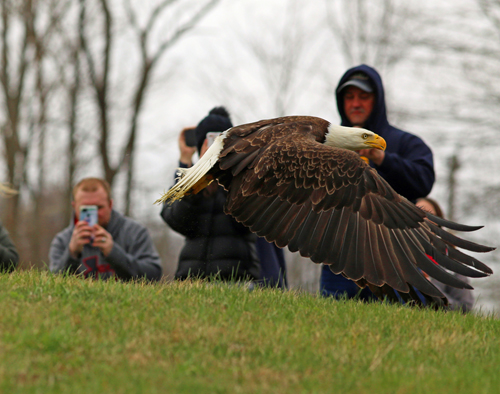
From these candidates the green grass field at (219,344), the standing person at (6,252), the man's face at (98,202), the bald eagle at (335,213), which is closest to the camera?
the green grass field at (219,344)

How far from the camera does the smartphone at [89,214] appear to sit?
21.6 ft

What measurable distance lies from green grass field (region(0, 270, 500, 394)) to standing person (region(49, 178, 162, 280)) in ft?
5.12

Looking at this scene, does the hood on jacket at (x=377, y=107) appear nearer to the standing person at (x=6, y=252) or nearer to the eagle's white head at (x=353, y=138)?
the eagle's white head at (x=353, y=138)

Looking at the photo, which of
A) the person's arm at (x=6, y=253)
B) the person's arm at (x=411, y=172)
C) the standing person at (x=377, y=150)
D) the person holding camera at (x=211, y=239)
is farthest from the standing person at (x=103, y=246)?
the person's arm at (x=411, y=172)

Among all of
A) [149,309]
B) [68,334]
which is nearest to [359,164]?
[149,309]

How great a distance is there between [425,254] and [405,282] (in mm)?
323

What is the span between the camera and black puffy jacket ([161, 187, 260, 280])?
5895 millimetres

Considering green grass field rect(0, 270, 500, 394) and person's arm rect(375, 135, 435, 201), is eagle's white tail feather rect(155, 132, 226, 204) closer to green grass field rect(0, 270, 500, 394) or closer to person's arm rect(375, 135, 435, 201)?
green grass field rect(0, 270, 500, 394)

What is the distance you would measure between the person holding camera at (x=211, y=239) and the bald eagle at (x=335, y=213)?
41cm

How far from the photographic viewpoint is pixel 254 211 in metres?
5.31

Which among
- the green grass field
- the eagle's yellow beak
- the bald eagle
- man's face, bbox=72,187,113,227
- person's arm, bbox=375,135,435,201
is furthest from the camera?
man's face, bbox=72,187,113,227

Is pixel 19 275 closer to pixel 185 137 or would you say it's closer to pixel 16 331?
pixel 16 331

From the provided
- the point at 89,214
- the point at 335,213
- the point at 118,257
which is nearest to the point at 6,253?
the point at 89,214

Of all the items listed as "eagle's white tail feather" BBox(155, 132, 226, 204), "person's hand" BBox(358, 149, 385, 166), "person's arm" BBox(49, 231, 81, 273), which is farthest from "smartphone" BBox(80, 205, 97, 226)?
"person's hand" BBox(358, 149, 385, 166)
